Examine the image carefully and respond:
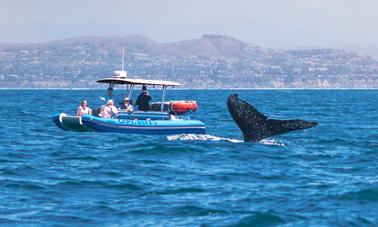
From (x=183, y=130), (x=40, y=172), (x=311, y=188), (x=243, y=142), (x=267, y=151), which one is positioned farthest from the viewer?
(x=183, y=130)

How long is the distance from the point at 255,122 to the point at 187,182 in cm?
721

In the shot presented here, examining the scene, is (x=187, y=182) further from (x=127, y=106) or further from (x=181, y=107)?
(x=127, y=106)

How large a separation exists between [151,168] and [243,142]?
7.15 m

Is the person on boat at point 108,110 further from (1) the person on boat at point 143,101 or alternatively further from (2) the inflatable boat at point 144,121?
(1) the person on boat at point 143,101

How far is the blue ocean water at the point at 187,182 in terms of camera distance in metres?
14.0

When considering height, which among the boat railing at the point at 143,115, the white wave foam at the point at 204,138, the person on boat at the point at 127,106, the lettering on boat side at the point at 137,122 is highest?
the person on boat at the point at 127,106

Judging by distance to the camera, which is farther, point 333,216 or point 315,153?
point 315,153

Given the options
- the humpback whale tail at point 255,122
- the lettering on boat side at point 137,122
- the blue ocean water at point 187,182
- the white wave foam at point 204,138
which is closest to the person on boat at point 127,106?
the lettering on boat side at point 137,122

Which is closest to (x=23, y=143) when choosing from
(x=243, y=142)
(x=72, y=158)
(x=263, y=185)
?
(x=72, y=158)

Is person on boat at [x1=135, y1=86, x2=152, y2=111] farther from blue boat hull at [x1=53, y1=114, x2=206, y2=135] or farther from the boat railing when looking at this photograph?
blue boat hull at [x1=53, y1=114, x2=206, y2=135]

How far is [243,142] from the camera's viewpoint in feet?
89.1

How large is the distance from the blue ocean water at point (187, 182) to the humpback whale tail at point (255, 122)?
2.05ft

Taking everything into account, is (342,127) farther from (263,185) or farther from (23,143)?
(263,185)

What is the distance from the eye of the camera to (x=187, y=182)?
1773cm
